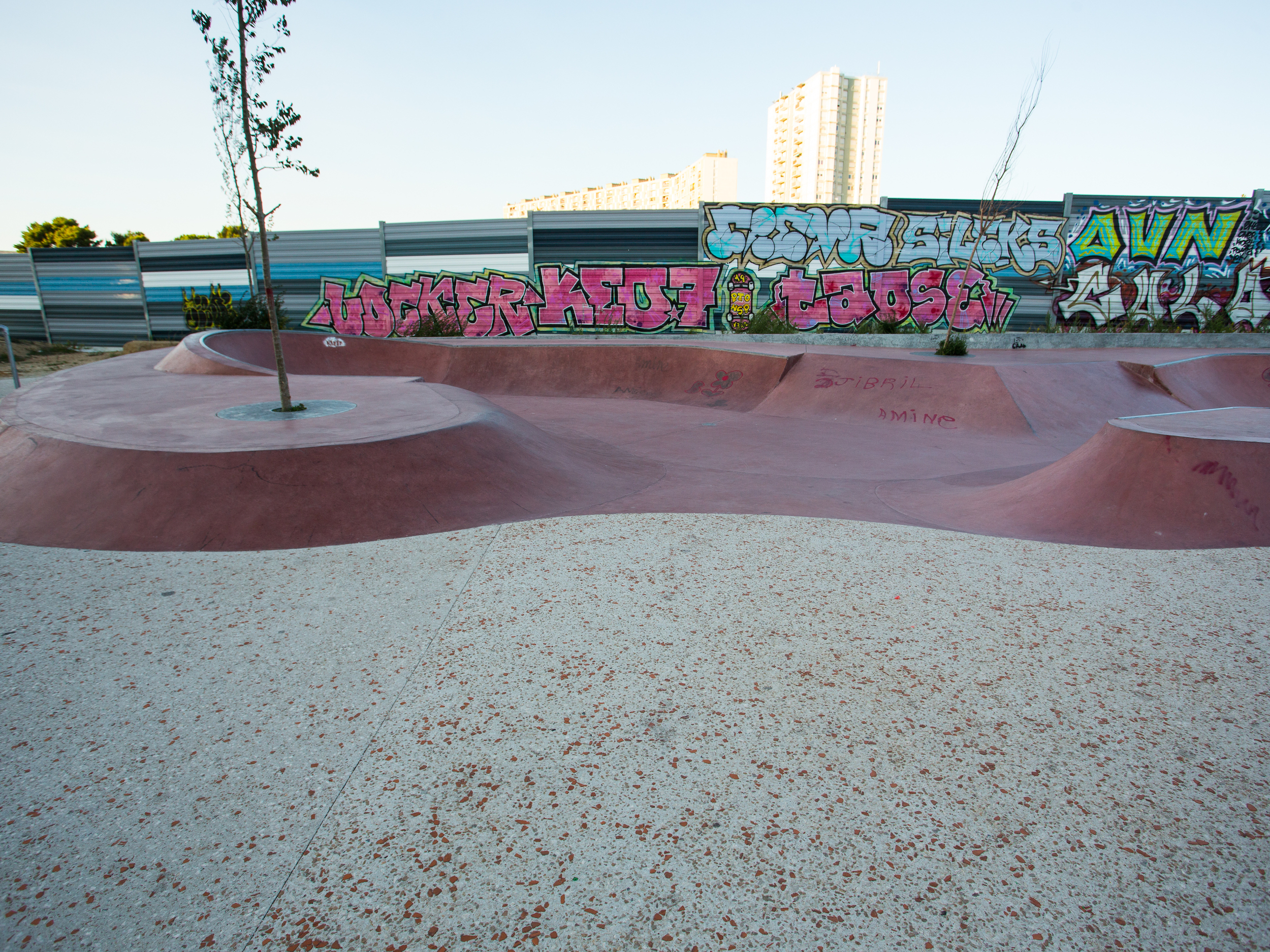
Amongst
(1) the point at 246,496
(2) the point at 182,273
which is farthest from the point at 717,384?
(2) the point at 182,273

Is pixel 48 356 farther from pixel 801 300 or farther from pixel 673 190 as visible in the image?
pixel 673 190

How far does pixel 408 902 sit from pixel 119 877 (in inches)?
33.6

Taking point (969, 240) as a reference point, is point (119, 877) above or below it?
below

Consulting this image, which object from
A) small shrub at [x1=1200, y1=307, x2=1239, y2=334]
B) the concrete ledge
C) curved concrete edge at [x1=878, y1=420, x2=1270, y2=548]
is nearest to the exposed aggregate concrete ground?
curved concrete edge at [x1=878, y1=420, x2=1270, y2=548]

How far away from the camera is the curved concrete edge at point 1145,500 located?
15.3 ft

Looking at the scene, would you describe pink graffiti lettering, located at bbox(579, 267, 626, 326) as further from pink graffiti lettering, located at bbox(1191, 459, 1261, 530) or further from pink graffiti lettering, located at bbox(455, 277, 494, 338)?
pink graffiti lettering, located at bbox(1191, 459, 1261, 530)

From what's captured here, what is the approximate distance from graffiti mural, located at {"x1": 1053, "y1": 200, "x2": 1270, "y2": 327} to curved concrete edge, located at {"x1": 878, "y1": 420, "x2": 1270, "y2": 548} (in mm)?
20167

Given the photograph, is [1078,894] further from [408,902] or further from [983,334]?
[983,334]

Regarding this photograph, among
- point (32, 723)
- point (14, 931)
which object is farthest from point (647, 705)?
point (32, 723)

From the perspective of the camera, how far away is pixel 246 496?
4879 mm

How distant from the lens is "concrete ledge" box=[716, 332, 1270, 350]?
1786 centimetres

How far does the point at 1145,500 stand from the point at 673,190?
123 meters

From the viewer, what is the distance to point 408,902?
185 cm

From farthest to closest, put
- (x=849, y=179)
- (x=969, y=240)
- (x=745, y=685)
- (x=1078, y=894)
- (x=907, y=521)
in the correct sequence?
(x=849, y=179) < (x=969, y=240) < (x=907, y=521) < (x=745, y=685) < (x=1078, y=894)
